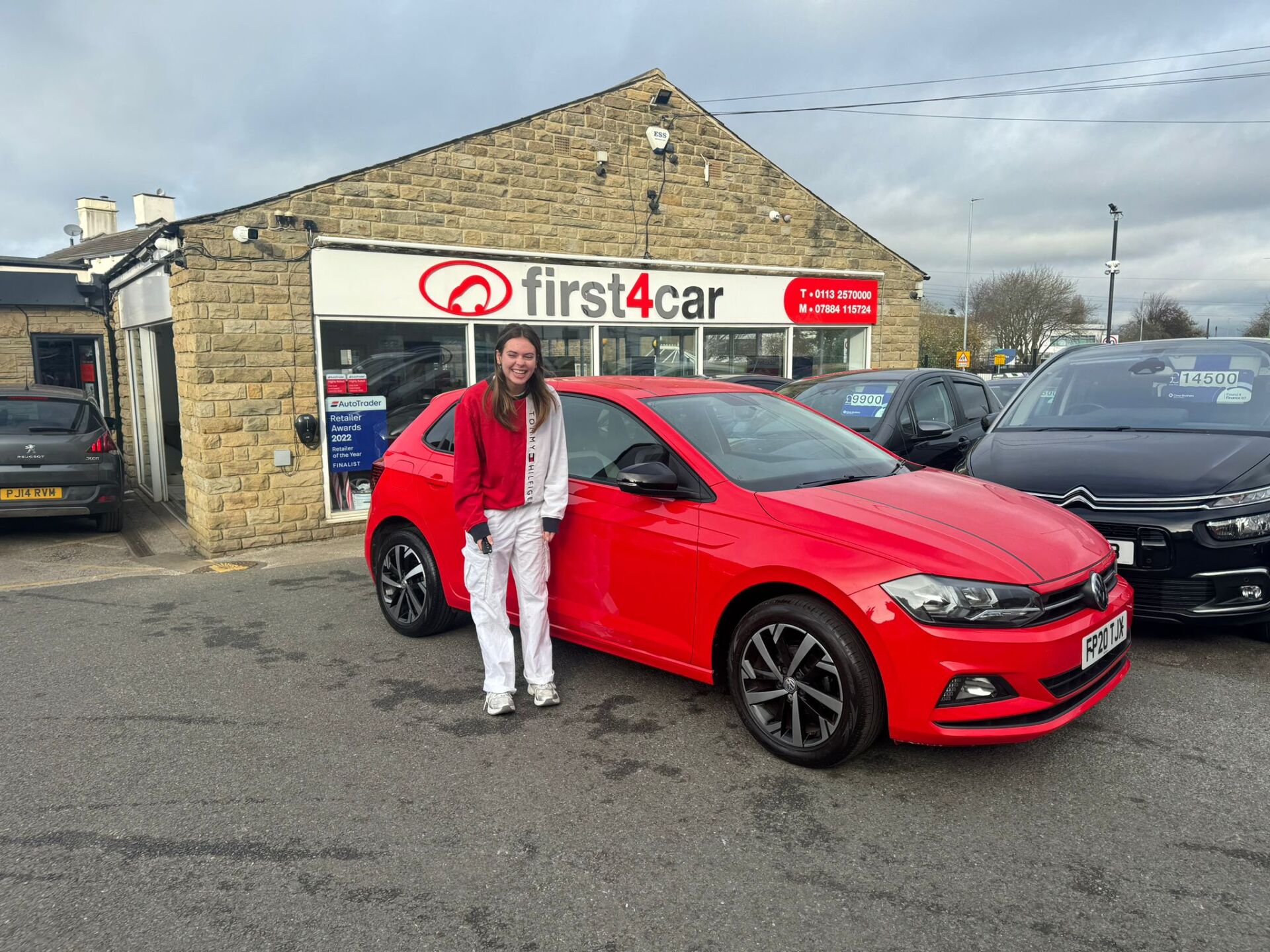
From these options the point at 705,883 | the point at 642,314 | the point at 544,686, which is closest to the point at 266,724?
the point at 544,686

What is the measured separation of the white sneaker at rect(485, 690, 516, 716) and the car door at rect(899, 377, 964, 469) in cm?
436

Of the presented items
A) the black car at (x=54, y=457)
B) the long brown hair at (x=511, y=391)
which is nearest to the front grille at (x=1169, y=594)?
the long brown hair at (x=511, y=391)

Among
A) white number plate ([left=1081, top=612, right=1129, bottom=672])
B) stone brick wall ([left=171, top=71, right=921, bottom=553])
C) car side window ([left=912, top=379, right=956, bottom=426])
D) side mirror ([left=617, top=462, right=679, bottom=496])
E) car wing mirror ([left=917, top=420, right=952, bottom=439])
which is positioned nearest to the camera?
white number plate ([left=1081, top=612, right=1129, bottom=672])

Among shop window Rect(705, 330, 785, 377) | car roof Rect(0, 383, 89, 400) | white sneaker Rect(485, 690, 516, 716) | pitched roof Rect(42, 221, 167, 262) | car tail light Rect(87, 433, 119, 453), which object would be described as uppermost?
pitched roof Rect(42, 221, 167, 262)

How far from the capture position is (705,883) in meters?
2.77

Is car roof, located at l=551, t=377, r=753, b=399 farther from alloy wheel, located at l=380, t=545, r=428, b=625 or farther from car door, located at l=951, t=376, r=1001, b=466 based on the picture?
car door, located at l=951, t=376, r=1001, b=466

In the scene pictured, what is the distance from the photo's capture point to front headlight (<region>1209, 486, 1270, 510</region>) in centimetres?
446

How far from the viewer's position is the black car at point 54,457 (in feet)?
28.5

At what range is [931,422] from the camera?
781 centimetres

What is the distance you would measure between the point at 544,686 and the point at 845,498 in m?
1.70

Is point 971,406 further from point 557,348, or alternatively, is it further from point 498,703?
point 498,703

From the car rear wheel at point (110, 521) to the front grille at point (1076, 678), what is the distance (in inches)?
378

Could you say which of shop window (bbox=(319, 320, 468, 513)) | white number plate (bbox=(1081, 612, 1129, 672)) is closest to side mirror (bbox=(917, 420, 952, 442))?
white number plate (bbox=(1081, 612, 1129, 672))

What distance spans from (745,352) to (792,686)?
9408mm
